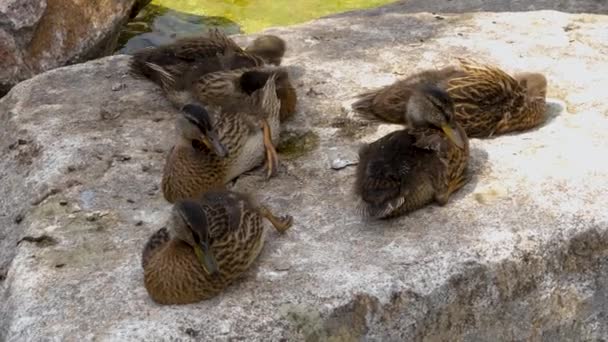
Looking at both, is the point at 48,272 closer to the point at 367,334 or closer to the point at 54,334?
the point at 54,334

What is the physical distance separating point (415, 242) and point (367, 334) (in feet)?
1.57

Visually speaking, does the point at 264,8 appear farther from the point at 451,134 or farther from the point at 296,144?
the point at 451,134

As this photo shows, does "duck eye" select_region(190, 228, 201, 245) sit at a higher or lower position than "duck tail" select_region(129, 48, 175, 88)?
higher

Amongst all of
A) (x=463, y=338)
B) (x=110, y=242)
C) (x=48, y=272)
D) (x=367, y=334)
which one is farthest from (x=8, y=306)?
(x=463, y=338)

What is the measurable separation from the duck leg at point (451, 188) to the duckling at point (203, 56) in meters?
1.56

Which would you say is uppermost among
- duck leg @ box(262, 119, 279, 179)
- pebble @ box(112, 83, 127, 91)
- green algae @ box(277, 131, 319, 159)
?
duck leg @ box(262, 119, 279, 179)

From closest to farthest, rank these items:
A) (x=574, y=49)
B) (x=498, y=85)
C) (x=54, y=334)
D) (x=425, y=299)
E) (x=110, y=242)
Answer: (x=54, y=334), (x=425, y=299), (x=110, y=242), (x=498, y=85), (x=574, y=49)

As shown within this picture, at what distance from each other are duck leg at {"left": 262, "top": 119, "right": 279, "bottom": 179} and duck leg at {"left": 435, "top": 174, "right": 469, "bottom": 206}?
89 cm

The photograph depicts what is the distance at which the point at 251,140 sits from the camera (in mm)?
5082

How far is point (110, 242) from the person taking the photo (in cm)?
446

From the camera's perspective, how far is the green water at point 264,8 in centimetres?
962

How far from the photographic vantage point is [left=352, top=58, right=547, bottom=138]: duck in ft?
16.7

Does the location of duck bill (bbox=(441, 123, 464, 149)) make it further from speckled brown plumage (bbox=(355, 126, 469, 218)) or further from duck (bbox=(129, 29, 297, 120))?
duck (bbox=(129, 29, 297, 120))

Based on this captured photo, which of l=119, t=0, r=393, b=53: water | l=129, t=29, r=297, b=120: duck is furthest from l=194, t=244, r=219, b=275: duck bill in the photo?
l=119, t=0, r=393, b=53: water
